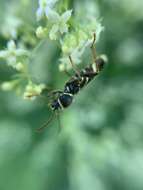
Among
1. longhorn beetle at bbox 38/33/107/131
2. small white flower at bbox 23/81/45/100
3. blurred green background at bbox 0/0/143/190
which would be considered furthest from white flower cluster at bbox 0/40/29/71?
blurred green background at bbox 0/0/143/190

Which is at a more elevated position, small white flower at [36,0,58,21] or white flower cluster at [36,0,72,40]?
small white flower at [36,0,58,21]

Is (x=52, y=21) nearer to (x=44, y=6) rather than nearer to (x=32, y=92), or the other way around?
(x=44, y=6)

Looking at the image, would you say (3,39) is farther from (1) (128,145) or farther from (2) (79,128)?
(1) (128,145)

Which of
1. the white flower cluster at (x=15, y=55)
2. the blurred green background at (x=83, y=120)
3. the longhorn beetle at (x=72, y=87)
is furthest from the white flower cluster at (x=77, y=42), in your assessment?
the blurred green background at (x=83, y=120)

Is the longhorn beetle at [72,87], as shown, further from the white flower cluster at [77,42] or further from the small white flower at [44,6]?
the small white flower at [44,6]

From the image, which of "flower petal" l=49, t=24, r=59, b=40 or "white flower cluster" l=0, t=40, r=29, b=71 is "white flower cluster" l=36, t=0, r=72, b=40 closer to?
"flower petal" l=49, t=24, r=59, b=40

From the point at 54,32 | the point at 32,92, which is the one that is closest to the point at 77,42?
the point at 54,32
